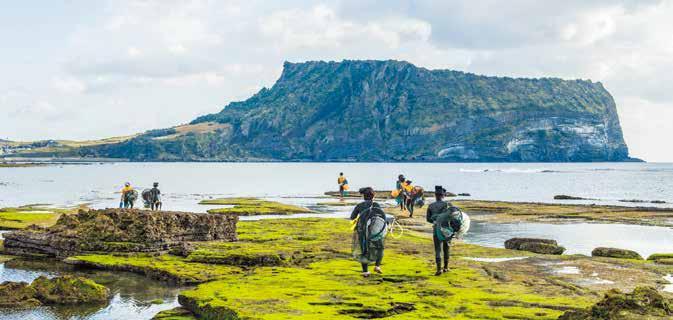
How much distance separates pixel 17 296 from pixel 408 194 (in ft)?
141

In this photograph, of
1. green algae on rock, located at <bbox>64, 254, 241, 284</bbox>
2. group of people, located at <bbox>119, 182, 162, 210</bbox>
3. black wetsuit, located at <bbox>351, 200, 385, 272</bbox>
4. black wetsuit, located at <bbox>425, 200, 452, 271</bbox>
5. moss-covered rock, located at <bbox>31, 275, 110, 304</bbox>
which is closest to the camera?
moss-covered rock, located at <bbox>31, 275, 110, 304</bbox>

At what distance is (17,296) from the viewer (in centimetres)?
2195

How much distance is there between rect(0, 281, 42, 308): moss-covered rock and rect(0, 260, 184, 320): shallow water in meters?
0.57

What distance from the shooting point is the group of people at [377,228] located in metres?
24.2

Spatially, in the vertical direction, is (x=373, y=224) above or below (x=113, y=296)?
above

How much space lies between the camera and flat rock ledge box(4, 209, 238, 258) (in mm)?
32781

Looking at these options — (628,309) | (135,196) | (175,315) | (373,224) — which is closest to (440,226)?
(373,224)

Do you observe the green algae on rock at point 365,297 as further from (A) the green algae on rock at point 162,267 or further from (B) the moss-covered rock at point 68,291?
(B) the moss-covered rock at point 68,291

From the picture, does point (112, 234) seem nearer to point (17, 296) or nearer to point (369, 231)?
point (17, 296)

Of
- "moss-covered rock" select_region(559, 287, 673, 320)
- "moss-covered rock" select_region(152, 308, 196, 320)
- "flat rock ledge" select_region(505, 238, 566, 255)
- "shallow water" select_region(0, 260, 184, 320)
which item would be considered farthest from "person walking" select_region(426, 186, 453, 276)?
"flat rock ledge" select_region(505, 238, 566, 255)

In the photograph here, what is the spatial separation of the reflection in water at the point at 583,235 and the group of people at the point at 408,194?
5.80m

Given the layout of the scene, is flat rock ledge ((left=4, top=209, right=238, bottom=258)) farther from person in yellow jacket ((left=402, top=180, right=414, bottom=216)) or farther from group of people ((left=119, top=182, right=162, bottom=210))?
person in yellow jacket ((left=402, top=180, right=414, bottom=216))

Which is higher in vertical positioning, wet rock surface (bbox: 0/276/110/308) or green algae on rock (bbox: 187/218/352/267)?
green algae on rock (bbox: 187/218/352/267)

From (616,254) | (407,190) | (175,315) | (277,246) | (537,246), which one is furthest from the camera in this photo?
(407,190)
